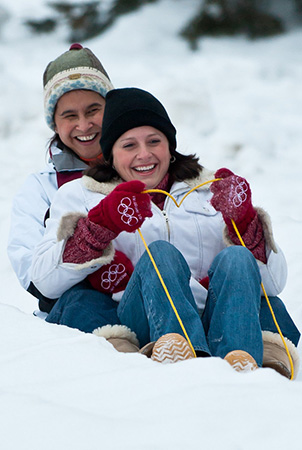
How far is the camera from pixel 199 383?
1.23m

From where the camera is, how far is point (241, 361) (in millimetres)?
1570

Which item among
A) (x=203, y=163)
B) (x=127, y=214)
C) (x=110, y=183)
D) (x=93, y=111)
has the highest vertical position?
(x=203, y=163)

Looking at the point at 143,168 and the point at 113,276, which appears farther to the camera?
the point at 143,168

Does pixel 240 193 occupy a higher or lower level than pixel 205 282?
higher

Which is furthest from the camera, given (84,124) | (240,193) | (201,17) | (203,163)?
(201,17)

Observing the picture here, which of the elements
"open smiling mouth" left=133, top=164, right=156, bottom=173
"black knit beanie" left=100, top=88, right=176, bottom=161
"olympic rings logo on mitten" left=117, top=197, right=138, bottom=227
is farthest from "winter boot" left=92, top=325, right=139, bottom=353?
"black knit beanie" left=100, top=88, right=176, bottom=161

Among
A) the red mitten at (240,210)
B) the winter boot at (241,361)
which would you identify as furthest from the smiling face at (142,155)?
the winter boot at (241,361)

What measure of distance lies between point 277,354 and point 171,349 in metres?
0.48

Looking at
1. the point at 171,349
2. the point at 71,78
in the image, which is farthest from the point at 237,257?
the point at 71,78

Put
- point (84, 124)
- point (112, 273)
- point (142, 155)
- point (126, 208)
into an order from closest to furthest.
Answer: point (126, 208) < point (112, 273) < point (142, 155) < point (84, 124)

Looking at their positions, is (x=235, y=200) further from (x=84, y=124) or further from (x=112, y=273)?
(x=84, y=124)

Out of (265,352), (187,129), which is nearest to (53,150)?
(265,352)

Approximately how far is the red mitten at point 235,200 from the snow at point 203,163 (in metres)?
0.62

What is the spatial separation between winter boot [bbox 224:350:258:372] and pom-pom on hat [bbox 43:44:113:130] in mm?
1576
